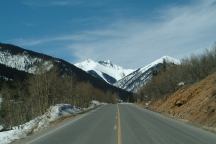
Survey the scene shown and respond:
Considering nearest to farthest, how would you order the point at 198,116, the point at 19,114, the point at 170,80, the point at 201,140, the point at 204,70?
the point at 201,140, the point at 198,116, the point at 204,70, the point at 170,80, the point at 19,114

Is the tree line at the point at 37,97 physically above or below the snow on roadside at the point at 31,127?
above

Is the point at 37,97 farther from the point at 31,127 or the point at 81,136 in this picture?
the point at 81,136

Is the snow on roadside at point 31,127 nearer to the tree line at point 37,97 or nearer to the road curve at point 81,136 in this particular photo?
the road curve at point 81,136

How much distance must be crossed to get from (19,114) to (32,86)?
1029 inches

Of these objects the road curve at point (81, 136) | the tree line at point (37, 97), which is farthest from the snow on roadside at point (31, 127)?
the tree line at point (37, 97)

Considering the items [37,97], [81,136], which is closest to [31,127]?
[81,136]

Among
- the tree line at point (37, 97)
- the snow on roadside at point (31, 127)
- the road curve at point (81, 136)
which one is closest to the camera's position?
the road curve at point (81, 136)

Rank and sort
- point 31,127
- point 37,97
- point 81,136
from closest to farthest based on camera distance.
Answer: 1. point 81,136
2. point 31,127
3. point 37,97

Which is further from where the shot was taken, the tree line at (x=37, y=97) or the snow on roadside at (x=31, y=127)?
the tree line at (x=37, y=97)

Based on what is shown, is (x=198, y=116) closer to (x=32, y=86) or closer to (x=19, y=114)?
(x=32, y=86)

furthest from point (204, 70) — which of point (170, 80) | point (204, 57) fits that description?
point (170, 80)

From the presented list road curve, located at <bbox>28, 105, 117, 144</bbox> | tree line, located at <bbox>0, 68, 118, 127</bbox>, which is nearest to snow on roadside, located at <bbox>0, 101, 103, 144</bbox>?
road curve, located at <bbox>28, 105, 117, 144</bbox>

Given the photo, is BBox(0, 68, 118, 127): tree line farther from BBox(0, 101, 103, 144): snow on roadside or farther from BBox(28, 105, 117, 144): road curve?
BBox(28, 105, 117, 144): road curve

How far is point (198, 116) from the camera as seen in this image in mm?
33188
